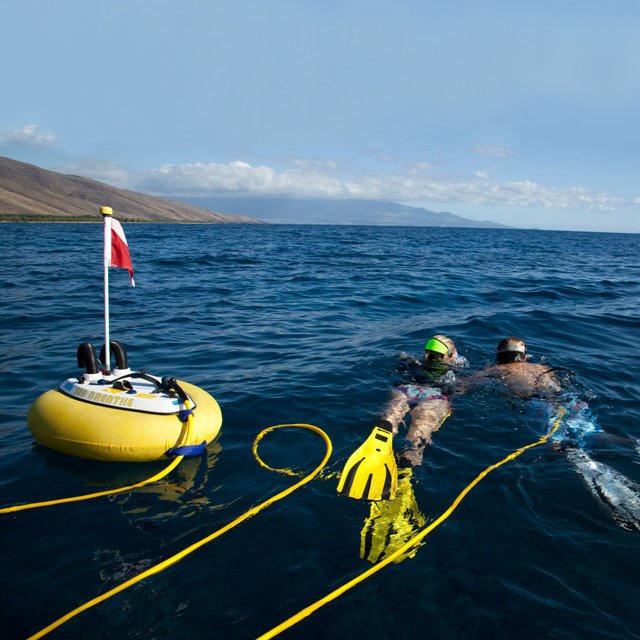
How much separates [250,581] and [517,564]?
237 cm

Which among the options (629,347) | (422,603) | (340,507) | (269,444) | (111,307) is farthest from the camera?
(111,307)

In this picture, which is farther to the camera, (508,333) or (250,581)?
(508,333)

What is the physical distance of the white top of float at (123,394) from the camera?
17.4 ft

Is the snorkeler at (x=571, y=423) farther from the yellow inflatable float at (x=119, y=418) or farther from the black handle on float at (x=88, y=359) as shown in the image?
the black handle on float at (x=88, y=359)

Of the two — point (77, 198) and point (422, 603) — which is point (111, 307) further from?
point (77, 198)

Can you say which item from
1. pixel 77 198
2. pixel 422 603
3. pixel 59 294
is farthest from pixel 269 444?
pixel 77 198

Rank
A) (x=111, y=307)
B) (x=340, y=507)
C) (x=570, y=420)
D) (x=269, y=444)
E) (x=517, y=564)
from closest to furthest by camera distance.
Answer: (x=517, y=564), (x=340, y=507), (x=269, y=444), (x=570, y=420), (x=111, y=307)

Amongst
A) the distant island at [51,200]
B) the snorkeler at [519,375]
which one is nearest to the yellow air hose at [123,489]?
the snorkeler at [519,375]

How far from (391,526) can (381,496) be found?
13.1 inches

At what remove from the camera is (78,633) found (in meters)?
3.35

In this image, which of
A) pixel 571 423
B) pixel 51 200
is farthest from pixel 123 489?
pixel 51 200

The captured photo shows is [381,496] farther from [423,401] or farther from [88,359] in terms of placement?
[88,359]

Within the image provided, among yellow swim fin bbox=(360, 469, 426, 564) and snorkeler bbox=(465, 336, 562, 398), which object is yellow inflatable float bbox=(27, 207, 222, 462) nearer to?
yellow swim fin bbox=(360, 469, 426, 564)

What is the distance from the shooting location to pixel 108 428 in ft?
16.7
